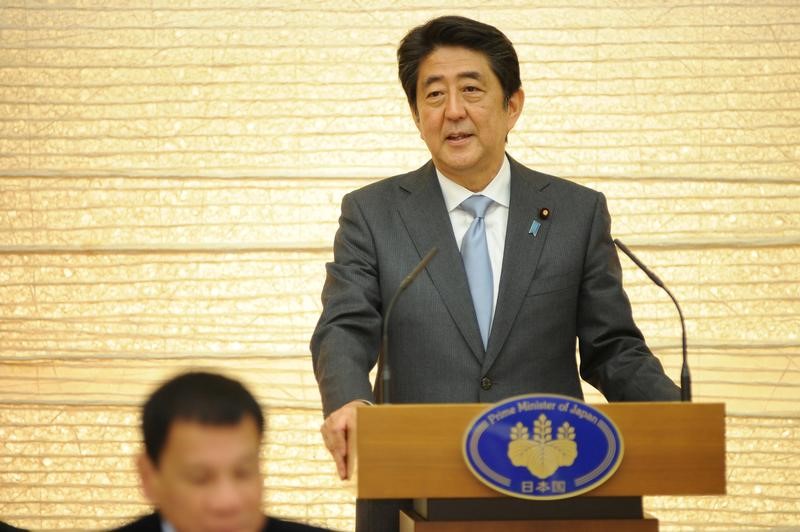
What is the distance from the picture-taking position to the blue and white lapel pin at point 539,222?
99.4 inches

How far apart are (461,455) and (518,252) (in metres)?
0.74

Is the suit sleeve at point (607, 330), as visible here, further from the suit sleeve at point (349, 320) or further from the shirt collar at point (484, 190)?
the suit sleeve at point (349, 320)

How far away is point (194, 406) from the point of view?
160 cm

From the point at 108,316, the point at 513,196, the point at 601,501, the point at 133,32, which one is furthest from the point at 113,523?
the point at 601,501

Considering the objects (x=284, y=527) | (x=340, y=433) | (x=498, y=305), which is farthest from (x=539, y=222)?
(x=284, y=527)

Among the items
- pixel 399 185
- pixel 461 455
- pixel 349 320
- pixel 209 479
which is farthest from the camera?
pixel 399 185

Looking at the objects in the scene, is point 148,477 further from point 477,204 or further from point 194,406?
point 477,204

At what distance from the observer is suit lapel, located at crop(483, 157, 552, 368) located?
244cm

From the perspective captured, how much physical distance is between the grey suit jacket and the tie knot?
0.19 feet

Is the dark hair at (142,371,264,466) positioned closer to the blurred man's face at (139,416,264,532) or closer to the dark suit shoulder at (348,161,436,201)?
the blurred man's face at (139,416,264,532)

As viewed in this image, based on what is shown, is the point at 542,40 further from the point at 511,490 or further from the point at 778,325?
the point at 511,490

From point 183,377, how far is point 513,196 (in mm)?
1099

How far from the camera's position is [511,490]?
6.04 ft

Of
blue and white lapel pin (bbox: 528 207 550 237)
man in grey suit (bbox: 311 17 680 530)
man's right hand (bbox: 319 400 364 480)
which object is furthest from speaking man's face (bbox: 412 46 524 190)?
man's right hand (bbox: 319 400 364 480)
